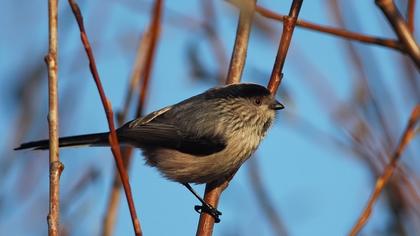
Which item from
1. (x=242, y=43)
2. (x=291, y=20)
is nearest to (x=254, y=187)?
(x=291, y=20)

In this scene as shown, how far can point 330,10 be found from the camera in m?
2.55

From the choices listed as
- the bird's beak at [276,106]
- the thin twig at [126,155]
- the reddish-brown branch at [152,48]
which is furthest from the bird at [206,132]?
the reddish-brown branch at [152,48]

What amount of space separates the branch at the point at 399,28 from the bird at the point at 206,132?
2.29 metres

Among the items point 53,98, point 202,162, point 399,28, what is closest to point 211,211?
point 202,162

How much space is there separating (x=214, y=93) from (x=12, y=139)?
129 cm

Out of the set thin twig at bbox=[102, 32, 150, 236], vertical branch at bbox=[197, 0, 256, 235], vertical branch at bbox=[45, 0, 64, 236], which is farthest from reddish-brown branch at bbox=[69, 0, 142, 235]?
vertical branch at bbox=[197, 0, 256, 235]

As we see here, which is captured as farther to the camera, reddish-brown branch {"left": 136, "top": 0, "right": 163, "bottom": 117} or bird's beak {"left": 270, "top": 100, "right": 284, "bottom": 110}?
bird's beak {"left": 270, "top": 100, "right": 284, "bottom": 110}

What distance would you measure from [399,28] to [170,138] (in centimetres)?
258

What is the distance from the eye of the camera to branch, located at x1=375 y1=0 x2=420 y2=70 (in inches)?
42.3

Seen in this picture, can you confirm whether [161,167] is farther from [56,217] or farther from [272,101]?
[56,217]

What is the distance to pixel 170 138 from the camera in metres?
3.59

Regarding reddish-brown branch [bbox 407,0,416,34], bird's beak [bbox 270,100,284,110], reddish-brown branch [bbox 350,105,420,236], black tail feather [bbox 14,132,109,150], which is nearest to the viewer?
reddish-brown branch [bbox 407,0,416,34]

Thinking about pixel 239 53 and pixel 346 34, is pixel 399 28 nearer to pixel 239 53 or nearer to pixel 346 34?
pixel 346 34

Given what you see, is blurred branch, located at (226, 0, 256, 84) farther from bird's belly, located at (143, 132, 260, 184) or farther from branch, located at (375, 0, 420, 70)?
branch, located at (375, 0, 420, 70)
